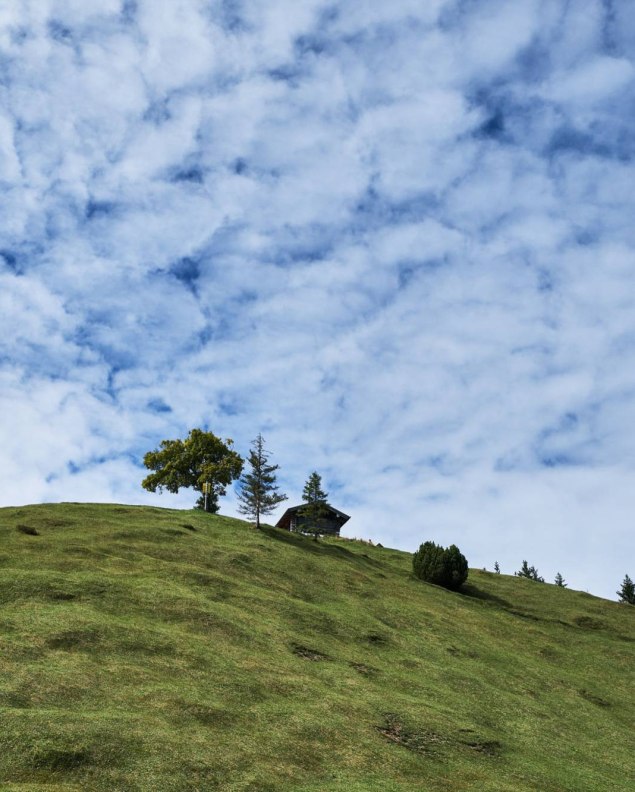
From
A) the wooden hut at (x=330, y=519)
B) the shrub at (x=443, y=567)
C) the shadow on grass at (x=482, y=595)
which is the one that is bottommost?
the shadow on grass at (x=482, y=595)

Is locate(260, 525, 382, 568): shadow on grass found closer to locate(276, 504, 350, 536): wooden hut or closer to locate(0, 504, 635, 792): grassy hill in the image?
locate(0, 504, 635, 792): grassy hill

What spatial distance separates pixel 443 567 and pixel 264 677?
41.1 m

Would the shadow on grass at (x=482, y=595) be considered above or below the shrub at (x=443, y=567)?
below

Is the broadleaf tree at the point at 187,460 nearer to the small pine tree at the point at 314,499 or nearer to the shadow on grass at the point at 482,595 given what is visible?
the small pine tree at the point at 314,499

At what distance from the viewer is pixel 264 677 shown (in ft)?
92.5

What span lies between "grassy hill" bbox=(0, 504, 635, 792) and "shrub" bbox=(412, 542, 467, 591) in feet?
25.1

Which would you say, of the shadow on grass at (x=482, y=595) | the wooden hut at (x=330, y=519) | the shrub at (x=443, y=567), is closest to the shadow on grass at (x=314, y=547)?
the shrub at (x=443, y=567)

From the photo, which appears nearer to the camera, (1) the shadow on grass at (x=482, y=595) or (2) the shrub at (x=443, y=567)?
(1) the shadow on grass at (x=482, y=595)

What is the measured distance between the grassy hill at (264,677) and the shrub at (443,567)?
7643 mm

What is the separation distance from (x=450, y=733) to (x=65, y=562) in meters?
24.0

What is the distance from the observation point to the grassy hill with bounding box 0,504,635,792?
19.7 metres

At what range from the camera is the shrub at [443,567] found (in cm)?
6650

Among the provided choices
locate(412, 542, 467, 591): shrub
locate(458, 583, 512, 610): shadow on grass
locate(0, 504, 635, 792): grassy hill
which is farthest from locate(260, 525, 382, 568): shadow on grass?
locate(458, 583, 512, 610): shadow on grass

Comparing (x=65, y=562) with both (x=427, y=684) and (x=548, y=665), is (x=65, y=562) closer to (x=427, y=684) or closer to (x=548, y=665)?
(x=427, y=684)
